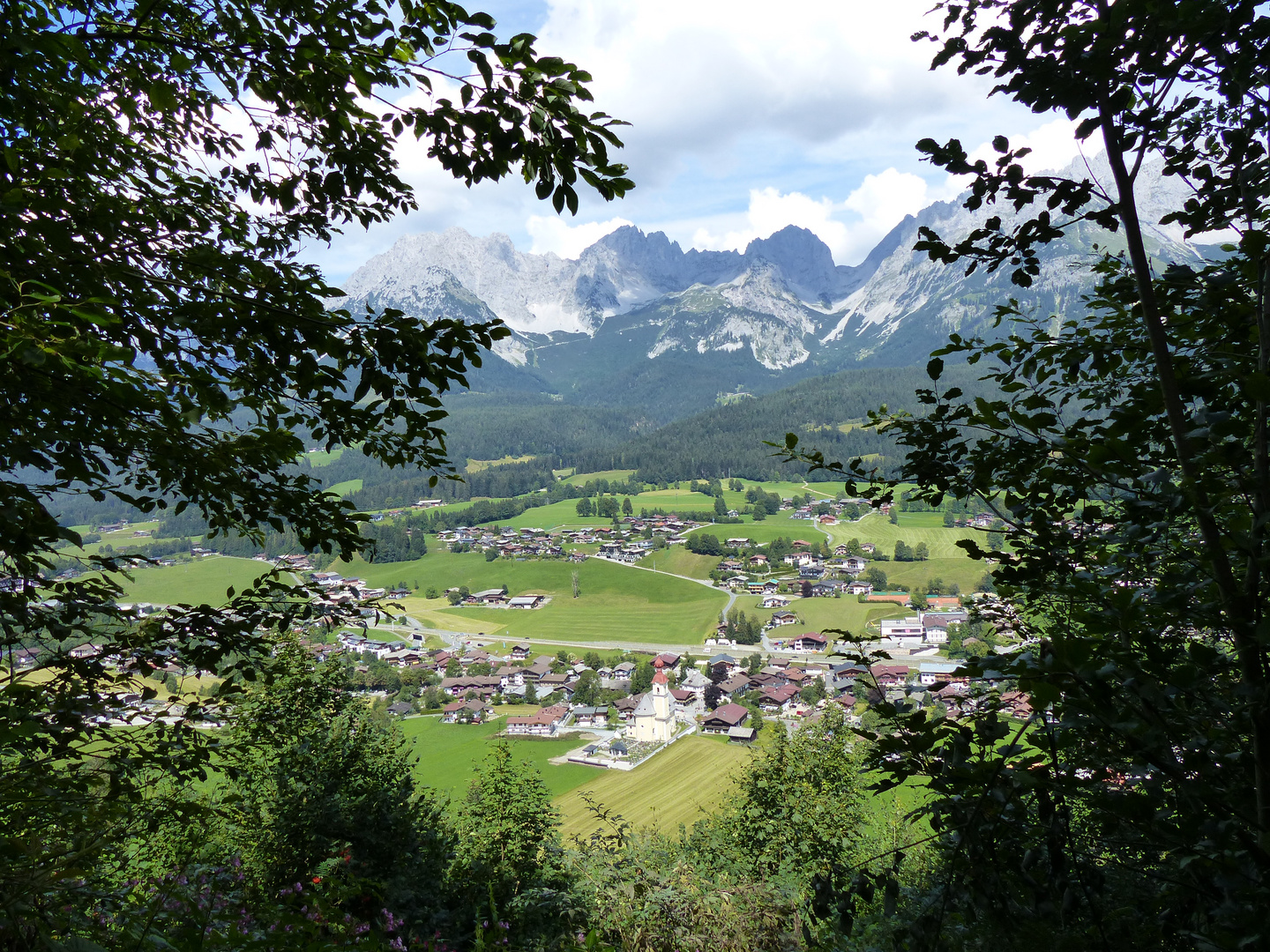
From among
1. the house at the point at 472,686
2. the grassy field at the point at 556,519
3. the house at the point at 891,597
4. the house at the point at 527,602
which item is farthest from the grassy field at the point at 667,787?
the grassy field at the point at 556,519

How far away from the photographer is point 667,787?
3064cm

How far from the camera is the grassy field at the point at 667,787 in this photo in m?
26.2

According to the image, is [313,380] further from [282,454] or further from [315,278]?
[315,278]

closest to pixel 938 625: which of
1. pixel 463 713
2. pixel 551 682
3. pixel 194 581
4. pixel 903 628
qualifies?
pixel 903 628

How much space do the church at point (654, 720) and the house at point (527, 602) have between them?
38.9 meters

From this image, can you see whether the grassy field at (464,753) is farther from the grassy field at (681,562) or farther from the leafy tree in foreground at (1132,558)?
the grassy field at (681,562)

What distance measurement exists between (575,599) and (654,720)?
40.9m

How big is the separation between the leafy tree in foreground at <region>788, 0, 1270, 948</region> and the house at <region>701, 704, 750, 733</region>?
39645 mm

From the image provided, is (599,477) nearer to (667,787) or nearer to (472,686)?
(472,686)

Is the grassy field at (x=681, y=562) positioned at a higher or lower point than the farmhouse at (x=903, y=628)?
higher

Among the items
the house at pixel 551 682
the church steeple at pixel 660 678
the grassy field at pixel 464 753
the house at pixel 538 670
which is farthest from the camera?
the house at pixel 538 670

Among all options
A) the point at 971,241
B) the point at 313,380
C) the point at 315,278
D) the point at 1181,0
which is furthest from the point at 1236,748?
the point at 315,278

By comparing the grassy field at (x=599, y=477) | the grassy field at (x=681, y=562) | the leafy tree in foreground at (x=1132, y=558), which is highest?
the leafy tree in foreground at (x=1132, y=558)

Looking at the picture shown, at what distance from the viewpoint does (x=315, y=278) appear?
12.0 ft
